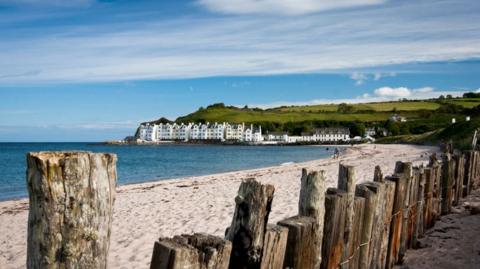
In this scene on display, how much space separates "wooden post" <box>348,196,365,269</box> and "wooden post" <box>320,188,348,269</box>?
1.18 feet

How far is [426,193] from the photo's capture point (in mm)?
8727

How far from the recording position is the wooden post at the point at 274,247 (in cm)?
363

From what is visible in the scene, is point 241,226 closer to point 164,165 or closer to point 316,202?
point 316,202

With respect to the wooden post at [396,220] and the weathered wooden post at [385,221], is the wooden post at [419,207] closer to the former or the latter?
the wooden post at [396,220]

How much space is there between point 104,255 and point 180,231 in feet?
26.9

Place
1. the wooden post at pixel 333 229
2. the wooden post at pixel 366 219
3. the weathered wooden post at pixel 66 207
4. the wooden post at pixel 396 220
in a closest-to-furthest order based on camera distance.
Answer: the weathered wooden post at pixel 66 207
the wooden post at pixel 333 229
the wooden post at pixel 366 219
the wooden post at pixel 396 220

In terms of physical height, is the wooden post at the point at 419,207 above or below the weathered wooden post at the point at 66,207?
below

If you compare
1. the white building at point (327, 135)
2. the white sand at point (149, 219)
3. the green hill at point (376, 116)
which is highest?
the green hill at point (376, 116)

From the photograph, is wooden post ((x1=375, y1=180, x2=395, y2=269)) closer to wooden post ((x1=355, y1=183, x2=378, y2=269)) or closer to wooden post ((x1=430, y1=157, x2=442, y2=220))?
wooden post ((x1=355, y1=183, x2=378, y2=269))

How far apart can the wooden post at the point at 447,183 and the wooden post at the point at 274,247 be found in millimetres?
7444

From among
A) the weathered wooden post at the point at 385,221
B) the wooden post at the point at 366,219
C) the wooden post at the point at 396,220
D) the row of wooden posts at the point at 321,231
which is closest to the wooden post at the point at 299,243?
→ the row of wooden posts at the point at 321,231

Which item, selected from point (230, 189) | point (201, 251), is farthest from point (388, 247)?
point (230, 189)

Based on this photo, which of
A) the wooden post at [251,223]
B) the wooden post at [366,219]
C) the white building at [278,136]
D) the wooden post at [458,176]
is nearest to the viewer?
the wooden post at [251,223]

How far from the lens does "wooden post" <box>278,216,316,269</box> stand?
3.96 metres
